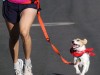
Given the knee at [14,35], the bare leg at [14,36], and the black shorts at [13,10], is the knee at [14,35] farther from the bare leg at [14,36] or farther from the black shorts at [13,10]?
the black shorts at [13,10]

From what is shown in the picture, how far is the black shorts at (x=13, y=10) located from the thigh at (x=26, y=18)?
7 centimetres

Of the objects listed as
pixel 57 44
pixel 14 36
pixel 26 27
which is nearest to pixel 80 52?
pixel 26 27

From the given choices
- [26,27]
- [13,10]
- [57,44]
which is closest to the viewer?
[26,27]

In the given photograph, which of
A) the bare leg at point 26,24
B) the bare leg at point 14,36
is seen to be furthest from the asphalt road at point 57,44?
the bare leg at point 26,24

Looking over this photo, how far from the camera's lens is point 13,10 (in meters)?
7.80

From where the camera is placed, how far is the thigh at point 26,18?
24.6 feet

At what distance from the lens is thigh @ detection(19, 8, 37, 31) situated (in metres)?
7.51

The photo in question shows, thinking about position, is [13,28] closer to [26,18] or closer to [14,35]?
[14,35]

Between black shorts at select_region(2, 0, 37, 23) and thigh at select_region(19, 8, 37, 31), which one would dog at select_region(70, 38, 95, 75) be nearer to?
thigh at select_region(19, 8, 37, 31)

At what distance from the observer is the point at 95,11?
49.0 ft

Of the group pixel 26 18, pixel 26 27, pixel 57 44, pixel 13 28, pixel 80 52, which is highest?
pixel 26 18

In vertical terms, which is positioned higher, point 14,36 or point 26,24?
point 26,24

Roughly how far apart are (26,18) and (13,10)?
1.09ft

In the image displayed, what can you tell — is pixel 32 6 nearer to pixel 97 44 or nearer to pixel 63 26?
pixel 97 44
